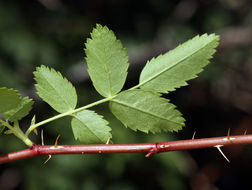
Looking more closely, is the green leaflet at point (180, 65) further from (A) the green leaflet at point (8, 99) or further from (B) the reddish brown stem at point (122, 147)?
(A) the green leaflet at point (8, 99)

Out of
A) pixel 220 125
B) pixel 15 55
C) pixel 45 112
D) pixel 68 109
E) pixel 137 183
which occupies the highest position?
pixel 15 55

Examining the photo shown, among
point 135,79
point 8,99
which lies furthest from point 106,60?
point 135,79

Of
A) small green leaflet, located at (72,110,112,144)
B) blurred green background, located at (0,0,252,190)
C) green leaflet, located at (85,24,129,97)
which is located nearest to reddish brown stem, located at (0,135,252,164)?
small green leaflet, located at (72,110,112,144)

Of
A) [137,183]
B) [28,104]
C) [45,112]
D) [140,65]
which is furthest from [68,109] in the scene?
[140,65]

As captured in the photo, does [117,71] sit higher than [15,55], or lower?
lower

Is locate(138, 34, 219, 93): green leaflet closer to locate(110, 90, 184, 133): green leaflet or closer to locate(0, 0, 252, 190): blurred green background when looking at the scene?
locate(110, 90, 184, 133): green leaflet

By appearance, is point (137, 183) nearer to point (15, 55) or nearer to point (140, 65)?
point (140, 65)
